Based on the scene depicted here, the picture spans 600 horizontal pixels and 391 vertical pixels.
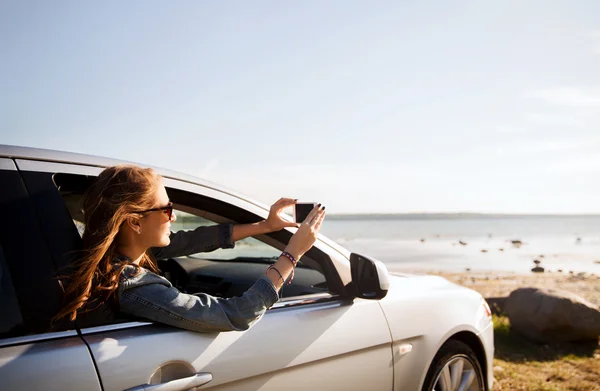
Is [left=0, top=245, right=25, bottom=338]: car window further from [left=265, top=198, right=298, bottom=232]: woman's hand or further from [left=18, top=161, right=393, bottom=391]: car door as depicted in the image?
[left=265, top=198, right=298, bottom=232]: woman's hand

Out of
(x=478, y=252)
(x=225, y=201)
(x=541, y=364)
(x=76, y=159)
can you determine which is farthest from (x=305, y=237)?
(x=478, y=252)

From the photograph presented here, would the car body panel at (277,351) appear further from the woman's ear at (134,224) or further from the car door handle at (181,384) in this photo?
the woman's ear at (134,224)

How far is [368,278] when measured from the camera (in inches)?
99.6

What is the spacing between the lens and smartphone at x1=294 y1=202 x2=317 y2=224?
2414 millimetres

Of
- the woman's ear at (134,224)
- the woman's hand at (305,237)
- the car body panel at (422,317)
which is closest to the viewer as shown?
the woman's ear at (134,224)

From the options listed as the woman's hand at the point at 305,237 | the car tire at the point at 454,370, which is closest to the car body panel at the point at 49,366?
the woman's hand at the point at 305,237

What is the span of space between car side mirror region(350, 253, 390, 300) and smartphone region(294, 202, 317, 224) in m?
0.33

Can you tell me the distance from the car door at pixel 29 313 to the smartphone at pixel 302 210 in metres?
1.08

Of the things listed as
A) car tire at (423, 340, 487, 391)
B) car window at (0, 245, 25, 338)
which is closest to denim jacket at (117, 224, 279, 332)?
car window at (0, 245, 25, 338)

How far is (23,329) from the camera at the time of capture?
1.61 meters

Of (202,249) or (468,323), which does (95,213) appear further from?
(468,323)

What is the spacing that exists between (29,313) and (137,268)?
1.33ft

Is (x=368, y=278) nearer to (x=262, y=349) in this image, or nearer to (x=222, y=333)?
(x=262, y=349)

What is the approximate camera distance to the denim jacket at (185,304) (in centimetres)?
188
